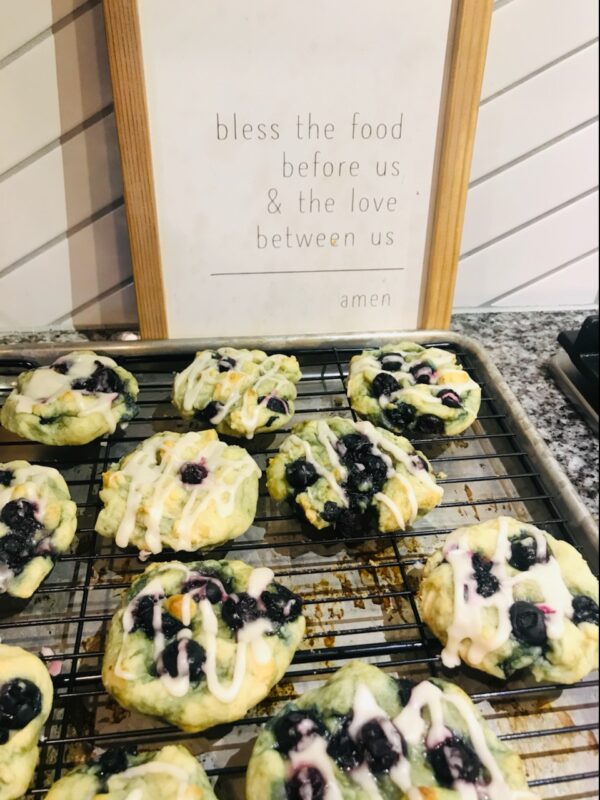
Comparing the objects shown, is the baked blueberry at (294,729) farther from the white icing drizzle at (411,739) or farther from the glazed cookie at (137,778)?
the glazed cookie at (137,778)

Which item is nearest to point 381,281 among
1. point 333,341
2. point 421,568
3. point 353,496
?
point 333,341

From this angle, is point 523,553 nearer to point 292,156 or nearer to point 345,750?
point 345,750

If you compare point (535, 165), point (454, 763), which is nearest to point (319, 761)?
point (454, 763)

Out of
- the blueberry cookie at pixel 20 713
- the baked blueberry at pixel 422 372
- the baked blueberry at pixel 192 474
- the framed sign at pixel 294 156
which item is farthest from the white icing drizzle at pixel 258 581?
the framed sign at pixel 294 156

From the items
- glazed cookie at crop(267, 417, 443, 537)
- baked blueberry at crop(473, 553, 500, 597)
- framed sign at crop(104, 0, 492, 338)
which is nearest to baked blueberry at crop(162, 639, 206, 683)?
glazed cookie at crop(267, 417, 443, 537)

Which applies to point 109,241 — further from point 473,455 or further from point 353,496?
point 473,455

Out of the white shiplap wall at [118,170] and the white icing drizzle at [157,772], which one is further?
the white shiplap wall at [118,170]
